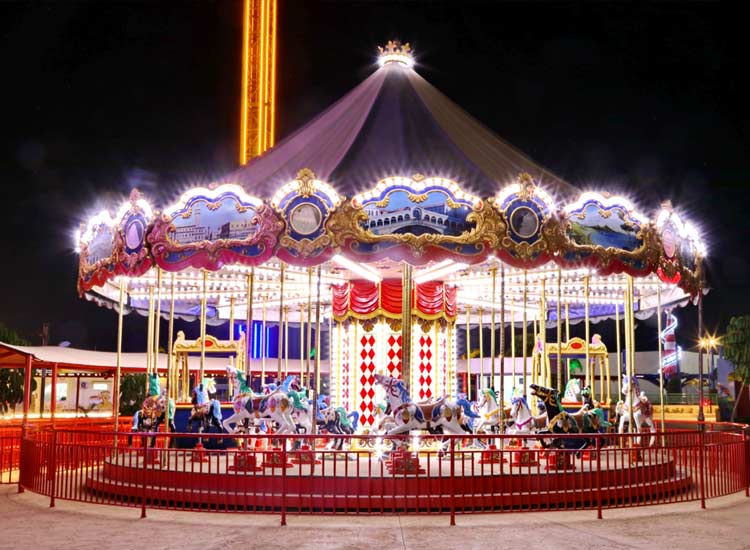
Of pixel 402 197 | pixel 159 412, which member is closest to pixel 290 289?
pixel 159 412

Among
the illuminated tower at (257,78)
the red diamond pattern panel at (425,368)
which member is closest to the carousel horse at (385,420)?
the red diamond pattern panel at (425,368)

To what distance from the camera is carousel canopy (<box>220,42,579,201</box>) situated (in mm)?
11438

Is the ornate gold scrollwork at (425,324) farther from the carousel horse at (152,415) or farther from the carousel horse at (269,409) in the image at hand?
the carousel horse at (152,415)

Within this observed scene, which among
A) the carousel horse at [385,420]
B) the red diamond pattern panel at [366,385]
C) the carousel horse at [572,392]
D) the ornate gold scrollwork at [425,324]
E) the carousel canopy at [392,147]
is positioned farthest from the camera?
the carousel horse at [572,392]

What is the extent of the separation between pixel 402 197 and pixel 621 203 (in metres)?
3.31

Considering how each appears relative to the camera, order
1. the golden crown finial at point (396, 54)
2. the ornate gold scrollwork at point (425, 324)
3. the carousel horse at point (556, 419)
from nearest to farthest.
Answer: the carousel horse at point (556, 419) → the ornate gold scrollwork at point (425, 324) → the golden crown finial at point (396, 54)

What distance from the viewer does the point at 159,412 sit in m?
14.1

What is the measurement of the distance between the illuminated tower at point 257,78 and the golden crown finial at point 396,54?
7.57 metres

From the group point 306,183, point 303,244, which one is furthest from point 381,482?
point 306,183

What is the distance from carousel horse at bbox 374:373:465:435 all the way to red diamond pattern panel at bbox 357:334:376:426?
9.99ft

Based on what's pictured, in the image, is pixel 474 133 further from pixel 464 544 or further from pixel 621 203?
pixel 464 544

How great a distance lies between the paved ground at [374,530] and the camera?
7590 millimetres

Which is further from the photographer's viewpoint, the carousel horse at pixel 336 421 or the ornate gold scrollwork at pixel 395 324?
the ornate gold scrollwork at pixel 395 324

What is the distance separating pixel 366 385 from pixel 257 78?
11.6 meters
